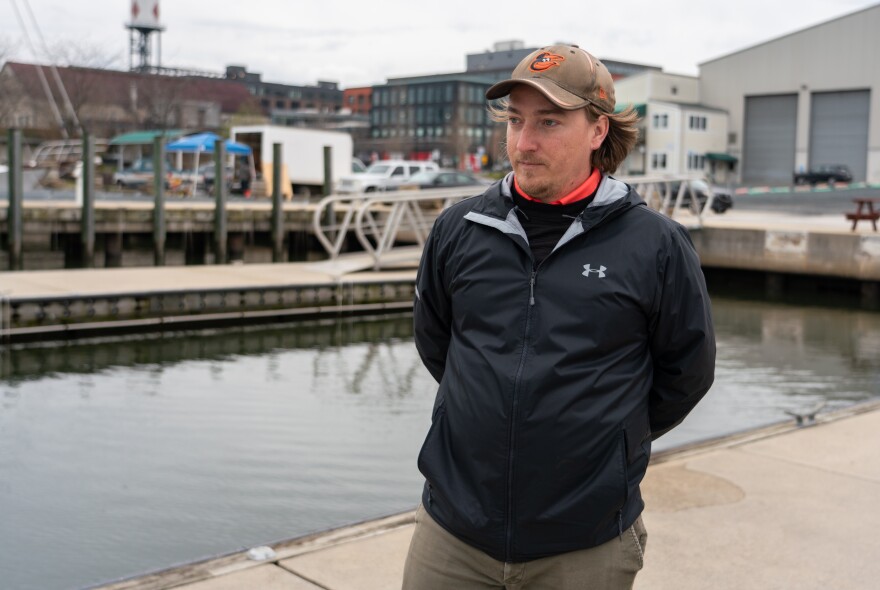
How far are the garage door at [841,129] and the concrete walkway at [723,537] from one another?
61938 millimetres

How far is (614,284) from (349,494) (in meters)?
4.89

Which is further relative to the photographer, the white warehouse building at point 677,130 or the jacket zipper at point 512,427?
the white warehouse building at point 677,130

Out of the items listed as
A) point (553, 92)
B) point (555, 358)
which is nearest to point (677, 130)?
point (553, 92)

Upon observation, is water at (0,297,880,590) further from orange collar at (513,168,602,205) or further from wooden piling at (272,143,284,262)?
wooden piling at (272,143,284,262)

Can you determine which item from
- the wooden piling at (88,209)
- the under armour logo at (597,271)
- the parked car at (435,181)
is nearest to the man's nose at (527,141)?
the under armour logo at (597,271)

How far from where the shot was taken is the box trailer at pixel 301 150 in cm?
3709

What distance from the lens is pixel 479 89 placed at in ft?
Answer: 273

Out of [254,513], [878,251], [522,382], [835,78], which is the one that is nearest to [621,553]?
[522,382]

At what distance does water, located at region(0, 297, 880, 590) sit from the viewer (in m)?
6.02

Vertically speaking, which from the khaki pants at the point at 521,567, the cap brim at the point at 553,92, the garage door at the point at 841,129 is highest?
the garage door at the point at 841,129

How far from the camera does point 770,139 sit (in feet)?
223

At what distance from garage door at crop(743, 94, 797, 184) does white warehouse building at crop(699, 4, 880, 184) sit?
0.21 ft

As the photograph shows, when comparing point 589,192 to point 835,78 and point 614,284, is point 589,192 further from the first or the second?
point 835,78

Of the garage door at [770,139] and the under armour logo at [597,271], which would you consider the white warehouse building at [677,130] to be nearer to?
the garage door at [770,139]
